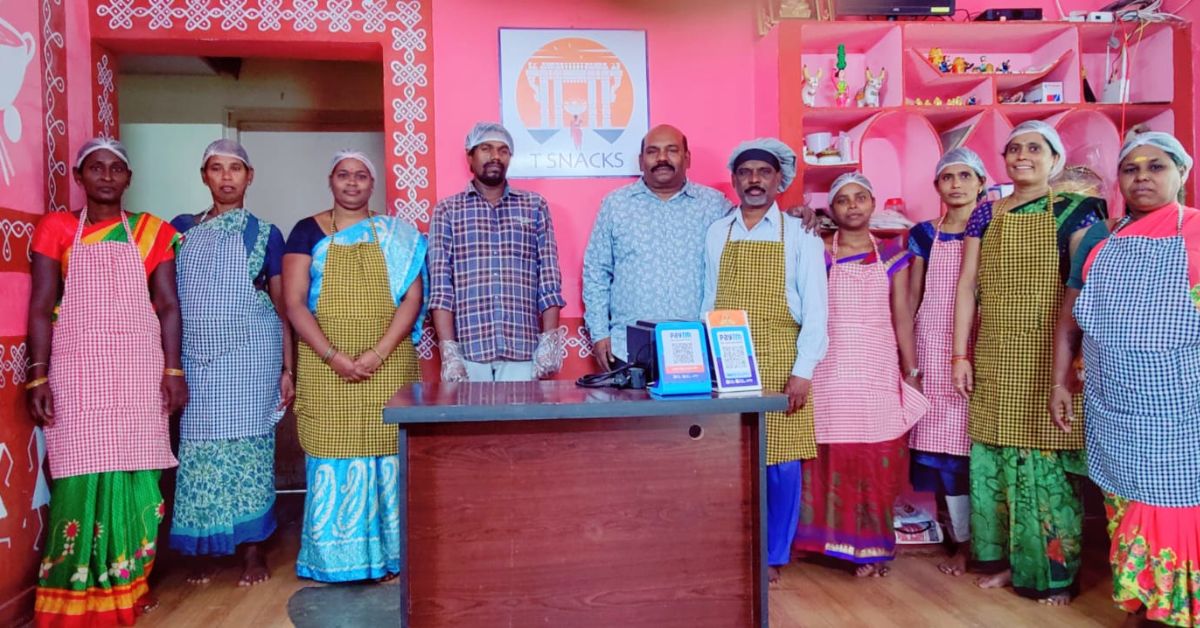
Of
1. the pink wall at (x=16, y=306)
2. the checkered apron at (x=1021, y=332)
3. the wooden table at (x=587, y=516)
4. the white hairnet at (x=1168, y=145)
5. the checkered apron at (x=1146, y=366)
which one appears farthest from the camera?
the checkered apron at (x=1021, y=332)

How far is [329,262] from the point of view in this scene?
10.0 ft

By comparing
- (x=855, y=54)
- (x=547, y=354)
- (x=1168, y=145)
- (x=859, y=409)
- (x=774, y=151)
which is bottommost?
(x=859, y=409)

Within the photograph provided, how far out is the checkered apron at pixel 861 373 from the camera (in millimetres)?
3092

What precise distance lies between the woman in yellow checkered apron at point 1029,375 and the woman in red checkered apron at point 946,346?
18 centimetres

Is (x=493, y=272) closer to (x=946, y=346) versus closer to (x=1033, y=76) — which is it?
(x=946, y=346)

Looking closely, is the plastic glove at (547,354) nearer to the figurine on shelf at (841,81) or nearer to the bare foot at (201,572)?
the bare foot at (201,572)

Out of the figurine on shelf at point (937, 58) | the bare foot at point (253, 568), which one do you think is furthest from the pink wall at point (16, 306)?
the figurine on shelf at point (937, 58)

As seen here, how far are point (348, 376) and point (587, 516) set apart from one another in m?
1.40

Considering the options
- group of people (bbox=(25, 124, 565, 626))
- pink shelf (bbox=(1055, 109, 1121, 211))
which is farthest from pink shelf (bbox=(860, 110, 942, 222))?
group of people (bbox=(25, 124, 565, 626))

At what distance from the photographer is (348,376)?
9.84ft

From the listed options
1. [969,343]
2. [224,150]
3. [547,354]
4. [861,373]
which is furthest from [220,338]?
[969,343]

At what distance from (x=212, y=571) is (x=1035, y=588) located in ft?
10.9

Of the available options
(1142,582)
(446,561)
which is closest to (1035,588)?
(1142,582)

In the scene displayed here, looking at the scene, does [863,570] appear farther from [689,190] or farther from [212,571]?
[212,571]
